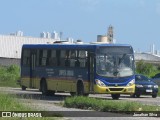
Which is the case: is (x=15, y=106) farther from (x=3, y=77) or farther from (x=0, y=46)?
(x=0, y=46)

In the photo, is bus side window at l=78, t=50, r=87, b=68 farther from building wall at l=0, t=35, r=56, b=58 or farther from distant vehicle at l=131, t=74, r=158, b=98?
building wall at l=0, t=35, r=56, b=58

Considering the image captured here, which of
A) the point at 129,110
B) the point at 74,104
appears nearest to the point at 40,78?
the point at 74,104

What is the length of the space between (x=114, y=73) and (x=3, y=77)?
3319cm

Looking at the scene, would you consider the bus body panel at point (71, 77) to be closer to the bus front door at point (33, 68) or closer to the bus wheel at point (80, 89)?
the bus front door at point (33, 68)

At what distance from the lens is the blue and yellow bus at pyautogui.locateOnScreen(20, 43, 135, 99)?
3097cm

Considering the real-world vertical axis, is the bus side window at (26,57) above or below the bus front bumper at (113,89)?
above

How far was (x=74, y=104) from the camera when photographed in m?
25.1

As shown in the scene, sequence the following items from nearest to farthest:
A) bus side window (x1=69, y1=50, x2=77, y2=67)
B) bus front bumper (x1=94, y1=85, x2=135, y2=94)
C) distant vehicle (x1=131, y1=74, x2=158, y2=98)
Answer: bus front bumper (x1=94, y1=85, x2=135, y2=94), bus side window (x1=69, y1=50, x2=77, y2=67), distant vehicle (x1=131, y1=74, x2=158, y2=98)

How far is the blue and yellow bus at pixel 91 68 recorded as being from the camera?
30969 mm

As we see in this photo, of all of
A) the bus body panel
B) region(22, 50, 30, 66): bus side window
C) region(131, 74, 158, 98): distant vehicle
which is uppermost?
region(22, 50, 30, 66): bus side window

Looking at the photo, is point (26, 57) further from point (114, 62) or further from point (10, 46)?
point (10, 46)

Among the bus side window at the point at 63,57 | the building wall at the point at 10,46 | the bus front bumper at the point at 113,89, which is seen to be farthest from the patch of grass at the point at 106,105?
the building wall at the point at 10,46

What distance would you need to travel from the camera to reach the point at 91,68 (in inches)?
1224

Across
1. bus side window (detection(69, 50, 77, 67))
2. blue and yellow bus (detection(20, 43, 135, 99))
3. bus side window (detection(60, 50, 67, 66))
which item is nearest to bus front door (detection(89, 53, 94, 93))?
blue and yellow bus (detection(20, 43, 135, 99))
